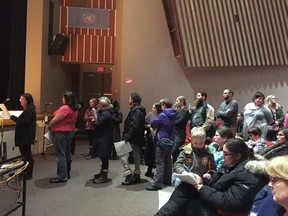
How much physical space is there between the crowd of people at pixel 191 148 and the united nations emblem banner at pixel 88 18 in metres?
3.32

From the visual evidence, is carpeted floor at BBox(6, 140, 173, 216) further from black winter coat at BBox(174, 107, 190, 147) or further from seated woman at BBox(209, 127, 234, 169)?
seated woman at BBox(209, 127, 234, 169)

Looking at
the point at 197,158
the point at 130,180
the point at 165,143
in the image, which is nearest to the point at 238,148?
the point at 197,158

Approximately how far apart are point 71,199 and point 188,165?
1840 mm

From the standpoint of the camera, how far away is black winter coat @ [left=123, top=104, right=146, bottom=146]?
568cm

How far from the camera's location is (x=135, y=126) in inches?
223

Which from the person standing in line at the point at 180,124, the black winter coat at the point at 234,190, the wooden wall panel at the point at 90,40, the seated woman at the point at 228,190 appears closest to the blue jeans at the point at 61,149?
the person standing in line at the point at 180,124

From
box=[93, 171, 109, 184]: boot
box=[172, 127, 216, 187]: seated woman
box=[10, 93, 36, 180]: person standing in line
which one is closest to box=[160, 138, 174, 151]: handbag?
box=[93, 171, 109, 184]: boot

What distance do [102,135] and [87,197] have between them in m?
1.12

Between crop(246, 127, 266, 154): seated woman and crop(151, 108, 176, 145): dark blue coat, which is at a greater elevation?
crop(151, 108, 176, 145): dark blue coat

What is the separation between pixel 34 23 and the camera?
374 inches

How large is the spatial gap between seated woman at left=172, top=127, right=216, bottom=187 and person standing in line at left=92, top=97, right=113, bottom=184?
212 cm

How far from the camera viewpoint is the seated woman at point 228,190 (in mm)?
2670

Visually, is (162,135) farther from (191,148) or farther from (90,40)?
(90,40)

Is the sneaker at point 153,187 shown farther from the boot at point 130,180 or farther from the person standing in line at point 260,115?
the person standing in line at point 260,115
